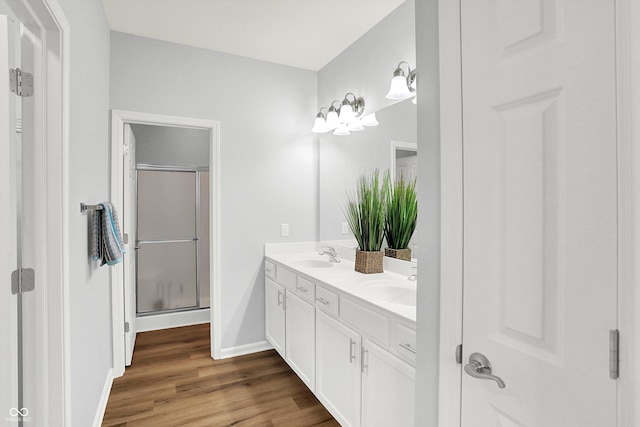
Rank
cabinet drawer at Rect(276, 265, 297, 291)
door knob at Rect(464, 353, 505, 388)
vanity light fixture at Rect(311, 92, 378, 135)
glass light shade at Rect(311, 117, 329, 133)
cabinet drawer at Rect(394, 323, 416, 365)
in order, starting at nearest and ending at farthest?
door knob at Rect(464, 353, 505, 388) → cabinet drawer at Rect(394, 323, 416, 365) → cabinet drawer at Rect(276, 265, 297, 291) → vanity light fixture at Rect(311, 92, 378, 135) → glass light shade at Rect(311, 117, 329, 133)

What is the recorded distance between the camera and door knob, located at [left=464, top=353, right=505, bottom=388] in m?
0.89

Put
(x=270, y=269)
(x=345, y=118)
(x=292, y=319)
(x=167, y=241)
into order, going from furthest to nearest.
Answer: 1. (x=167, y=241)
2. (x=270, y=269)
3. (x=345, y=118)
4. (x=292, y=319)

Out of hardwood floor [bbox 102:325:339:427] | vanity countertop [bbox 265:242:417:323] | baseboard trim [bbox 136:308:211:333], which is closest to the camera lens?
vanity countertop [bbox 265:242:417:323]

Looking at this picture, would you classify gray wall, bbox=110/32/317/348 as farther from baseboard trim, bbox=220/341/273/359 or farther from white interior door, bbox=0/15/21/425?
white interior door, bbox=0/15/21/425

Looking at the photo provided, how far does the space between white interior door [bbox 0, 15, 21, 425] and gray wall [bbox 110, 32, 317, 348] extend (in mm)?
1673

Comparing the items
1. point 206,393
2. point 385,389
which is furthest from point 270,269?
point 385,389

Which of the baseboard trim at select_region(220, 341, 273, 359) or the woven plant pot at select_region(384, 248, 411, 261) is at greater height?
the woven plant pot at select_region(384, 248, 411, 261)

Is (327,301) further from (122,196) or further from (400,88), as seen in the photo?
(122,196)

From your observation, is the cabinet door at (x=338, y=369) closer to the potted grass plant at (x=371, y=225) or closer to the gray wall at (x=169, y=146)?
the potted grass plant at (x=371, y=225)

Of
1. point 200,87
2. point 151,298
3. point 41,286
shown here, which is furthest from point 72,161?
point 151,298

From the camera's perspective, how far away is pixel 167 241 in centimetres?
397

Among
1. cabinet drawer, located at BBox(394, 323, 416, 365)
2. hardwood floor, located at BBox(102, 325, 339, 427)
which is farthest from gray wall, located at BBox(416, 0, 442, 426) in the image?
hardwood floor, located at BBox(102, 325, 339, 427)

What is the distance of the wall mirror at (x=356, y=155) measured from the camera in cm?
223

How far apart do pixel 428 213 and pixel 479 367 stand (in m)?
0.45
